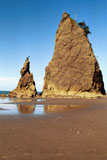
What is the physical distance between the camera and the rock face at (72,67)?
4234 cm

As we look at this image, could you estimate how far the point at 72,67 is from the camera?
45438mm

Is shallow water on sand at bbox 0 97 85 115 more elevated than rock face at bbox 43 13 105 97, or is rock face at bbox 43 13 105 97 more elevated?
rock face at bbox 43 13 105 97

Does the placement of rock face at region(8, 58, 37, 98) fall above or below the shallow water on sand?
above

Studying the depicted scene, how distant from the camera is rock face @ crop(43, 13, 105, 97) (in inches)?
1667

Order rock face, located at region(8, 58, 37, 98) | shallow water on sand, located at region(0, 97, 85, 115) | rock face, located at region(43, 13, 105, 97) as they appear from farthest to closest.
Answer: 1. rock face, located at region(8, 58, 37, 98)
2. rock face, located at region(43, 13, 105, 97)
3. shallow water on sand, located at region(0, 97, 85, 115)

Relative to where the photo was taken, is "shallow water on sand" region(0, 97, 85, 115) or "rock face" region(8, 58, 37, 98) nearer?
"shallow water on sand" region(0, 97, 85, 115)

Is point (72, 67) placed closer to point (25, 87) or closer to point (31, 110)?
point (25, 87)

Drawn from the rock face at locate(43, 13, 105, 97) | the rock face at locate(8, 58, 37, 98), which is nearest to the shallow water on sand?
the rock face at locate(43, 13, 105, 97)

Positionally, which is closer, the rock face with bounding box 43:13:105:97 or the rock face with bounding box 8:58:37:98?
the rock face with bounding box 43:13:105:97

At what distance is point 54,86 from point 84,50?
42.7ft

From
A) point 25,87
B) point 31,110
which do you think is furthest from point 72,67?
point 31,110

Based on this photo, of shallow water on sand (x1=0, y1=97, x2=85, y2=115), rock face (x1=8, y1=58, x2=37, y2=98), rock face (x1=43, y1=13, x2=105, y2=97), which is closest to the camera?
shallow water on sand (x1=0, y1=97, x2=85, y2=115)

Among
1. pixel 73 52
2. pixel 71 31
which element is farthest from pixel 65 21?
pixel 73 52

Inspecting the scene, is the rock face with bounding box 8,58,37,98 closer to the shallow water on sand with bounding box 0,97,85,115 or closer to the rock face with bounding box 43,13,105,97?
the rock face with bounding box 43,13,105,97
